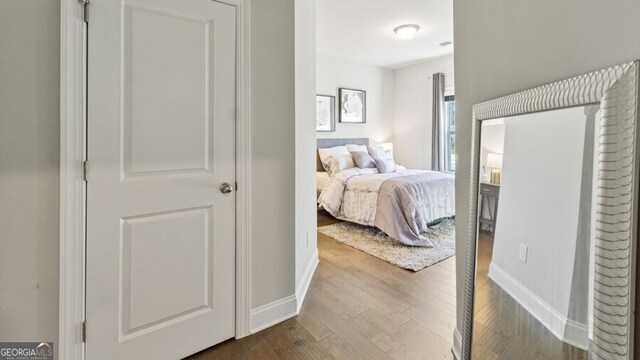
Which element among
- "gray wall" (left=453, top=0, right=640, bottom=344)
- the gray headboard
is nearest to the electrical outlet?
"gray wall" (left=453, top=0, right=640, bottom=344)

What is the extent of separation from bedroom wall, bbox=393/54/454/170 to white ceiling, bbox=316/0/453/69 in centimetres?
29

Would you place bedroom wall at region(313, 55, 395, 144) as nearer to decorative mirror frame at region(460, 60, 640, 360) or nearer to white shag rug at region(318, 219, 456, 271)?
white shag rug at region(318, 219, 456, 271)

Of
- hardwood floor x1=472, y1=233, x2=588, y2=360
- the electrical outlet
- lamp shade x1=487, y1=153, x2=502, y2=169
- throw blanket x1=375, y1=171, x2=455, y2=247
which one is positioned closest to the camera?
hardwood floor x1=472, y1=233, x2=588, y2=360

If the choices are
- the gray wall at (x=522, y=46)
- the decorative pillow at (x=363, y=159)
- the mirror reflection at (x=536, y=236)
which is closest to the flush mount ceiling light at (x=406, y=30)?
Result: the decorative pillow at (x=363, y=159)

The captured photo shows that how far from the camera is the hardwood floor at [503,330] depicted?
0.87m

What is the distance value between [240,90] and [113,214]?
920 millimetres

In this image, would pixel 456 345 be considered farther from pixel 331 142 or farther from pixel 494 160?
pixel 331 142

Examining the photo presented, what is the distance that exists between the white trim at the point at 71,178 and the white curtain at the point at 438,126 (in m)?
5.39

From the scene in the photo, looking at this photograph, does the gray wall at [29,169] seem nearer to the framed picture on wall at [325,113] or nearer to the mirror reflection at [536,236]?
the mirror reflection at [536,236]

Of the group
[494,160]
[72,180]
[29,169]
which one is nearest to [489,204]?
[494,160]

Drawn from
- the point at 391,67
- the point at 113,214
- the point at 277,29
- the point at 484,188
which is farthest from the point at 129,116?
the point at 391,67

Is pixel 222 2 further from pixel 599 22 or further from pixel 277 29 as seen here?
pixel 599 22

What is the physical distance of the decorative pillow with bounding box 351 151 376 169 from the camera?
4727 mm

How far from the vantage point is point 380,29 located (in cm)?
422
